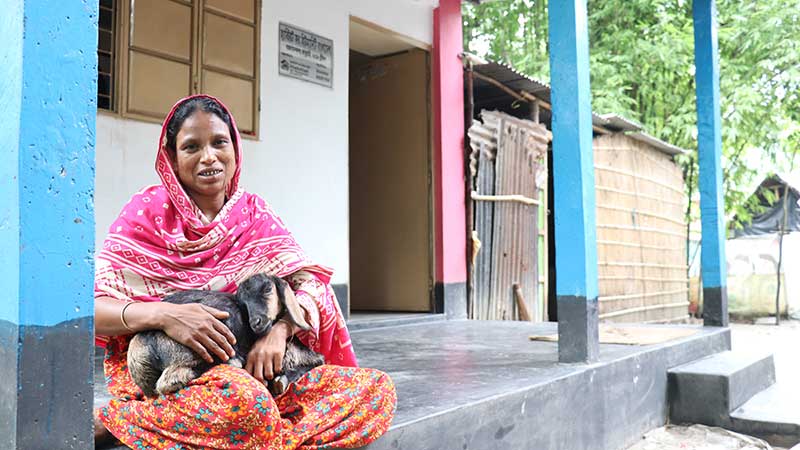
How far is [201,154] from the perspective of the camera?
200 cm

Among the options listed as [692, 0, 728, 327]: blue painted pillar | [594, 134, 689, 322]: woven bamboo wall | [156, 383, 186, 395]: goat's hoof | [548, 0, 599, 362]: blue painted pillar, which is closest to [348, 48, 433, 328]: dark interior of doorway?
[692, 0, 728, 327]: blue painted pillar

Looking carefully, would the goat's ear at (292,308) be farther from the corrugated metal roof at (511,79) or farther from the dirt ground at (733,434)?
the corrugated metal roof at (511,79)

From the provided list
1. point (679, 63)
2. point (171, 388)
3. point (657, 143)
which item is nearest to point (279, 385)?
point (171, 388)

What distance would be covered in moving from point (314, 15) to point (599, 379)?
3663 millimetres

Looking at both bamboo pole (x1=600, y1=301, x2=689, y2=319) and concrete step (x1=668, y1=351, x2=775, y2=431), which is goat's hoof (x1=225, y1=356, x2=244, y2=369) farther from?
bamboo pole (x1=600, y1=301, x2=689, y2=319)

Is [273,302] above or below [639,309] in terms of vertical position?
above

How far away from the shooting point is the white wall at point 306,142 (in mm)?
5113

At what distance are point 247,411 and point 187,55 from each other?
3508 millimetres

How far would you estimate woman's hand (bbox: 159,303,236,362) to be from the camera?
1.74m

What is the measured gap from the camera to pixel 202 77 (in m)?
4.75

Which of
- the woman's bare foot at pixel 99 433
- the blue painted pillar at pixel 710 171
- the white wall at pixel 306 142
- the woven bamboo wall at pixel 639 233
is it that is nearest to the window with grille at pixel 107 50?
the white wall at pixel 306 142

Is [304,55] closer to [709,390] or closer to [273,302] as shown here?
[709,390]

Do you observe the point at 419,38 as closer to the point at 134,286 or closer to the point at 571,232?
the point at 571,232

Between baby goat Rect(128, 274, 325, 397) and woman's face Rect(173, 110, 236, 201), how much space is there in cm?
32
